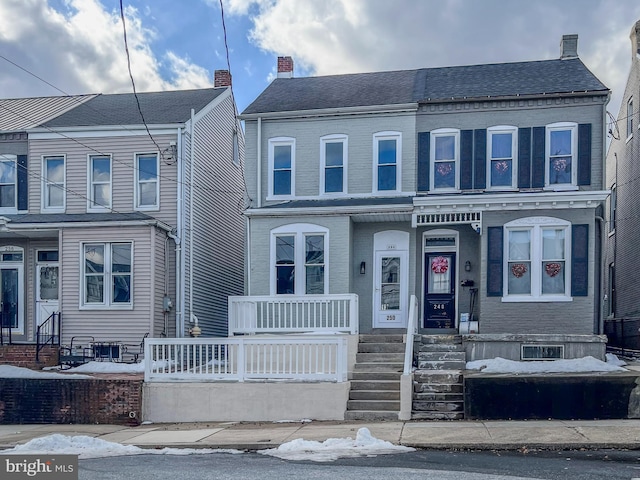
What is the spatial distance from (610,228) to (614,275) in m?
1.72

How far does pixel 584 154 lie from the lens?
14.6 meters

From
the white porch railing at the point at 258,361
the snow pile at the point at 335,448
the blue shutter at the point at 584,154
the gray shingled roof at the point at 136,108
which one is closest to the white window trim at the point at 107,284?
the gray shingled roof at the point at 136,108

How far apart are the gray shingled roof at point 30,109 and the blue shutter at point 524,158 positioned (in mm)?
13642

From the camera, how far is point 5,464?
745cm

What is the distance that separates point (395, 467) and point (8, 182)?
49.6ft

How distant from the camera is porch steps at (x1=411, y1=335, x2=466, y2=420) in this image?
11.2m

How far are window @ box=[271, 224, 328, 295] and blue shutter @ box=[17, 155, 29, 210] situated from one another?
24.8ft

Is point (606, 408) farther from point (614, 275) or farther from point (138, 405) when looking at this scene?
point (614, 275)

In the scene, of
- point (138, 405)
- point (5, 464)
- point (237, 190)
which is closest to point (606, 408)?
point (138, 405)

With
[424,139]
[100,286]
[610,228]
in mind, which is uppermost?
[424,139]

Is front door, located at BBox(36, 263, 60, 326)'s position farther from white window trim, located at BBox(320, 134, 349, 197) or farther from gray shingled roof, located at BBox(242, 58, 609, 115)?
white window trim, located at BBox(320, 134, 349, 197)

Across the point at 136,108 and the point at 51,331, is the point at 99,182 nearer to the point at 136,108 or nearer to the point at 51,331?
the point at 136,108

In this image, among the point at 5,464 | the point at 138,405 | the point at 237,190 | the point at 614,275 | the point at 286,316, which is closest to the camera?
the point at 5,464

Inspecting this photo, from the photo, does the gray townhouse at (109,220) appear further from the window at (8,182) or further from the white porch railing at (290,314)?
the white porch railing at (290,314)
